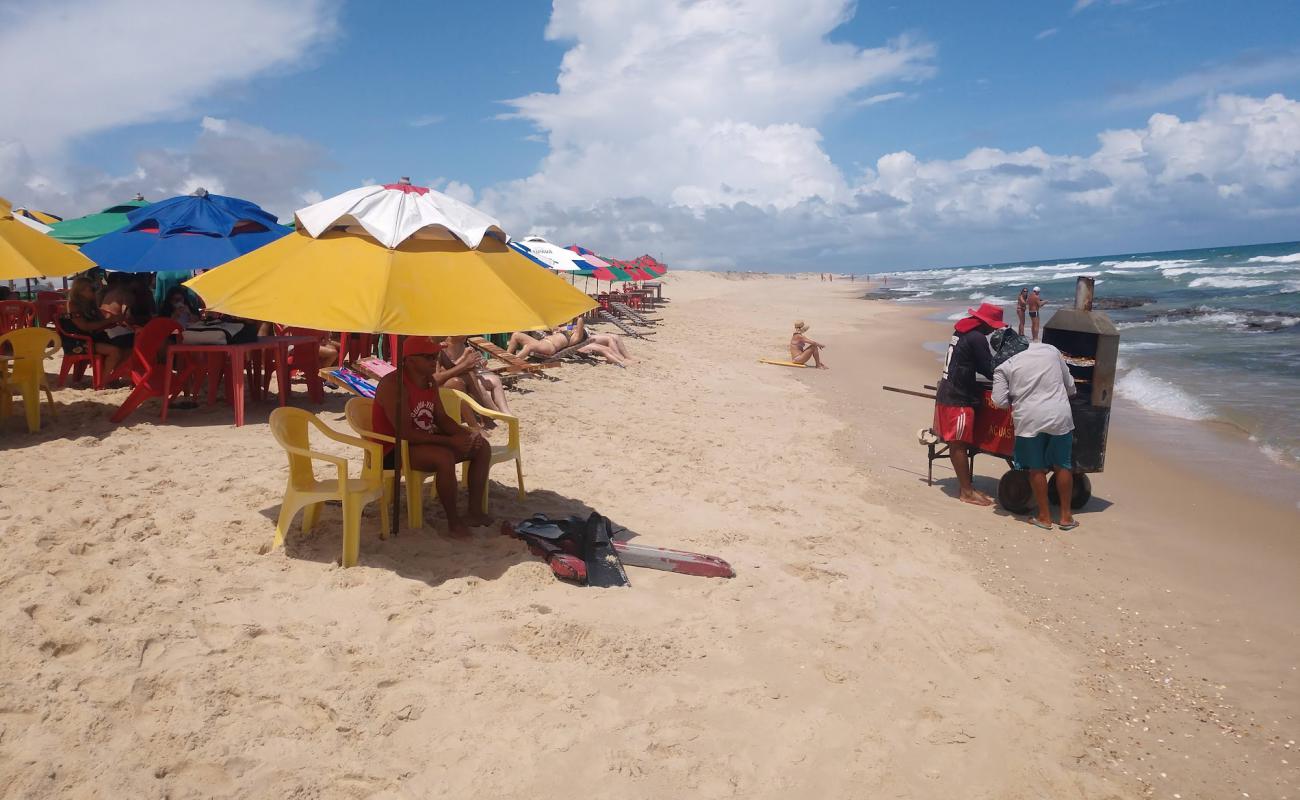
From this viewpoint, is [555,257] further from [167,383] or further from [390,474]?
[390,474]

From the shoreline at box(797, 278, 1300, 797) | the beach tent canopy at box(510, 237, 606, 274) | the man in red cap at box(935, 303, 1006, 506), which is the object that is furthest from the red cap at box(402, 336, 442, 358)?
the beach tent canopy at box(510, 237, 606, 274)

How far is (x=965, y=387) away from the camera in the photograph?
6336mm

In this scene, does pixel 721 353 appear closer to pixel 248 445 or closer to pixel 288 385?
pixel 288 385

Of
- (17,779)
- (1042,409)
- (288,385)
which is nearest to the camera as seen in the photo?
(17,779)

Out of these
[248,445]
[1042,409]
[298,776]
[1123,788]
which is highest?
[1042,409]

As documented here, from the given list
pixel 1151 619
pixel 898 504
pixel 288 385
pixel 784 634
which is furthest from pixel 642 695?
pixel 288 385

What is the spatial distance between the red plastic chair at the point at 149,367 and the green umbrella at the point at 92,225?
3.94 metres

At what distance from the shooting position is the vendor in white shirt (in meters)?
5.82

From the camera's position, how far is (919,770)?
3.08 m

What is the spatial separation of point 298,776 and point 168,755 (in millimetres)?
435

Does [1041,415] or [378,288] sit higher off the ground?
[378,288]

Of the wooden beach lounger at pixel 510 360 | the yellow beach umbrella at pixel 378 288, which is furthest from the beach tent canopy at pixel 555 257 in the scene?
the yellow beach umbrella at pixel 378 288

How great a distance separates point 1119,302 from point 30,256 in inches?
1487

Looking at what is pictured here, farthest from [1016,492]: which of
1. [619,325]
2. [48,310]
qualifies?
[619,325]
